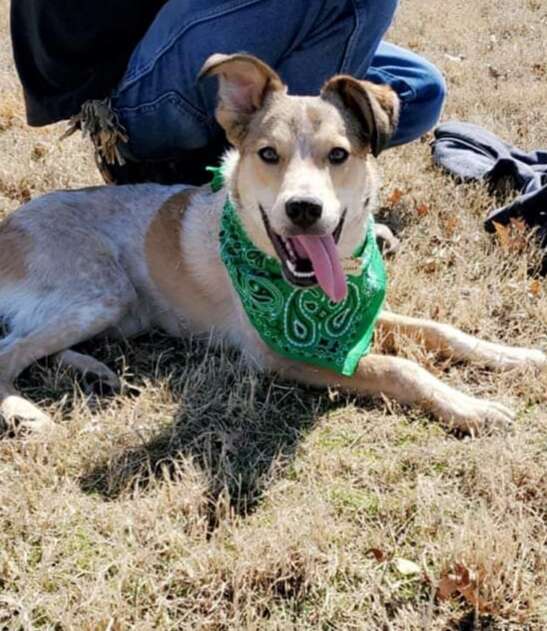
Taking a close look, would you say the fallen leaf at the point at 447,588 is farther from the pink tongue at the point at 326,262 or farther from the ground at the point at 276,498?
the pink tongue at the point at 326,262

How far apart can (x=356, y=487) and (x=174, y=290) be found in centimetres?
181

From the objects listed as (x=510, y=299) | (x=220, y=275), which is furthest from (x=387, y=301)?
(x=220, y=275)

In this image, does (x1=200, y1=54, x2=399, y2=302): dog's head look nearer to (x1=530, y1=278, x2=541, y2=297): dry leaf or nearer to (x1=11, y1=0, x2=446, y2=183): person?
(x1=11, y1=0, x2=446, y2=183): person

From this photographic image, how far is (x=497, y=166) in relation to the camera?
→ 563cm

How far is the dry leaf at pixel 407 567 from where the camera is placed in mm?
2625

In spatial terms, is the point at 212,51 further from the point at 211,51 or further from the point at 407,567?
the point at 407,567

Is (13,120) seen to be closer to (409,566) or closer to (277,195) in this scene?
(277,195)

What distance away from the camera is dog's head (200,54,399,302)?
3395 millimetres

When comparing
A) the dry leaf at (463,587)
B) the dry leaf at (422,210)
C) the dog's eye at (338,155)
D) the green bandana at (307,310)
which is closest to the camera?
the dry leaf at (463,587)

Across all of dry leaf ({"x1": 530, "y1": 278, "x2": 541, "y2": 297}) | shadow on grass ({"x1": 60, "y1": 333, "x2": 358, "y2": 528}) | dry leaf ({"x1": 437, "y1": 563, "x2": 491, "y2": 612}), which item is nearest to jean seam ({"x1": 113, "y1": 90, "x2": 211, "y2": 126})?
shadow on grass ({"x1": 60, "y1": 333, "x2": 358, "y2": 528})

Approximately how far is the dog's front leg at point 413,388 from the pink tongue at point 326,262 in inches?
15.9

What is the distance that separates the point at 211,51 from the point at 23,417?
245 cm

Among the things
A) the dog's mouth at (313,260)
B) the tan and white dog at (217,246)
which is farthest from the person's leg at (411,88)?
the dog's mouth at (313,260)

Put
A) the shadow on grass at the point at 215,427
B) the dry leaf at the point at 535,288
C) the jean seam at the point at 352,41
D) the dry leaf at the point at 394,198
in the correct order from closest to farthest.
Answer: the shadow on grass at the point at 215,427 < the dry leaf at the point at 535,288 < the jean seam at the point at 352,41 < the dry leaf at the point at 394,198
